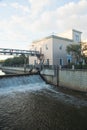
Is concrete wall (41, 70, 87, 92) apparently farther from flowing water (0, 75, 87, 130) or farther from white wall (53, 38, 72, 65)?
white wall (53, 38, 72, 65)

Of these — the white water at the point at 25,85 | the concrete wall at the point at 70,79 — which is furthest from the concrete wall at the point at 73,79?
the white water at the point at 25,85

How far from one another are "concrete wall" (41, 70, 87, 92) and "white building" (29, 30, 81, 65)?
274 inches

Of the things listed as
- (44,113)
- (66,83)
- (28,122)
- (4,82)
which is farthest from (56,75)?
(28,122)

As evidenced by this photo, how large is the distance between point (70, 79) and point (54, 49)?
10.7 m

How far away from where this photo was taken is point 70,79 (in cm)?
1670

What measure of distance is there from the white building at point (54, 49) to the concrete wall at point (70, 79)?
6.95 meters

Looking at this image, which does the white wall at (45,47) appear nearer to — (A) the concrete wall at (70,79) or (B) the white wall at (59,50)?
(B) the white wall at (59,50)

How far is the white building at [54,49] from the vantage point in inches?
1037

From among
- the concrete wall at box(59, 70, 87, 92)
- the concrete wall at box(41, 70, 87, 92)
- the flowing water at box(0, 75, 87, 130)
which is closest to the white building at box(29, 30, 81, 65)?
the concrete wall at box(41, 70, 87, 92)

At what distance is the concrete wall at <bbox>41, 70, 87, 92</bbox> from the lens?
15.2 meters

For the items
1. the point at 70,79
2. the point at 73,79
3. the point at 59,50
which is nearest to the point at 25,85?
the point at 70,79

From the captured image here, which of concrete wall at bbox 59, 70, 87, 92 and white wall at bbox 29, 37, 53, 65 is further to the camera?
white wall at bbox 29, 37, 53, 65

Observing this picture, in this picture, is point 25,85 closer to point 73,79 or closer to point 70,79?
point 70,79

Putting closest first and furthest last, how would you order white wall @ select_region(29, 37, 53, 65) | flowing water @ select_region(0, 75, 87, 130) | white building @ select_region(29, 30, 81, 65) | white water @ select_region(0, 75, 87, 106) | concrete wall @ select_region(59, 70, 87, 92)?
1. flowing water @ select_region(0, 75, 87, 130)
2. concrete wall @ select_region(59, 70, 87, 92)
3. white water @ select_region(0, 75, 87, 106)
4. white building @ select_region(29, 30, 81, 65)
5. white wall @ select_region(29, 37, 53, 65)
